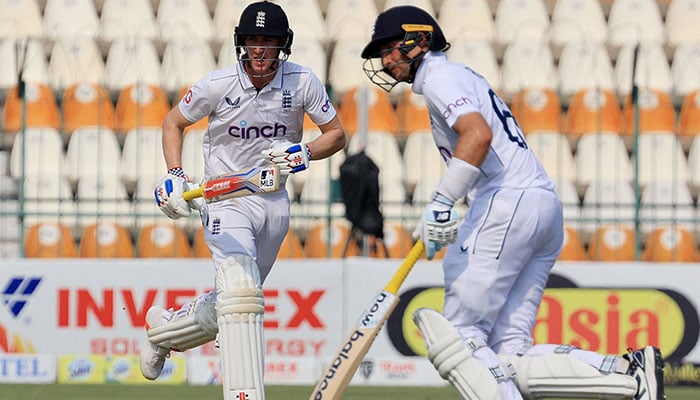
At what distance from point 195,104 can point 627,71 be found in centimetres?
780

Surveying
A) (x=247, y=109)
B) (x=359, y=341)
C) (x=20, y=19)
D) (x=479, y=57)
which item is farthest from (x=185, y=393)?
(x=20, y=19)

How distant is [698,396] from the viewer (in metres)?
8.79

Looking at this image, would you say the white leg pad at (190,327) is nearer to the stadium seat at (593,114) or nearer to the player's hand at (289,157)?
the player's hand at (289,157)

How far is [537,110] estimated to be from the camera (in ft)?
41.2

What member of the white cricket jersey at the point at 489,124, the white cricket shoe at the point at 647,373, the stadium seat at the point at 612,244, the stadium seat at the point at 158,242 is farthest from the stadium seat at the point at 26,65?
the white cricket shoe at the point at 647,373

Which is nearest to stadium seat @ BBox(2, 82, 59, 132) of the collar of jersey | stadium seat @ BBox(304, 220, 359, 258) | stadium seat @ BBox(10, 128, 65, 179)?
stadium seat @ BBox(10, 128, 65, 179)

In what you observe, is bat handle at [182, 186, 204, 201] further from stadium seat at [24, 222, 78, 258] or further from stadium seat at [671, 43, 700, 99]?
stadium seat at [671, 43, 700, 99]

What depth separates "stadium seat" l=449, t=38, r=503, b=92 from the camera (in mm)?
13180

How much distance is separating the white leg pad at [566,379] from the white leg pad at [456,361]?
0.70 ft

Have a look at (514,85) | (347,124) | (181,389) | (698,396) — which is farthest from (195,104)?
(514,85)

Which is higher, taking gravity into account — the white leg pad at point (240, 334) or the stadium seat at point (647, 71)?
the stadium seat at point (647, 71)

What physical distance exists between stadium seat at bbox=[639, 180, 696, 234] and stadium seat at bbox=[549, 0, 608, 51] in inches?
103

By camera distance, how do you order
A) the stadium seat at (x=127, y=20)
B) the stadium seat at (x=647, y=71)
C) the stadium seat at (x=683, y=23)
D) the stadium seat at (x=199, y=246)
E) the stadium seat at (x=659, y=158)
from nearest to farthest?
the stadium seat at (x=199, y=246) < the stadium seat at (x=659, y=158) < the stadium seat at (x=647, y=71) < the stadium seat at (x=127, y=20) < the stadium seat at (x=683, y=23)

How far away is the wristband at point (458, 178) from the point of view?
534cm
